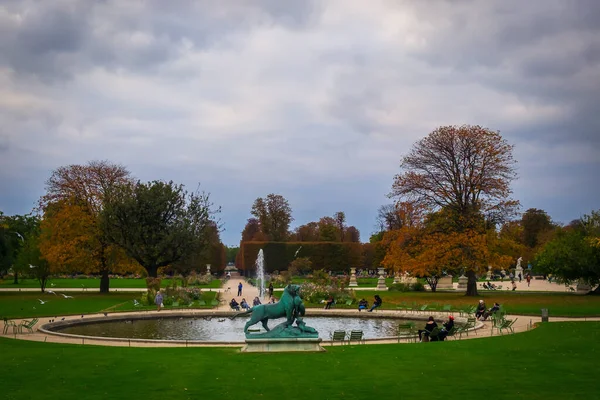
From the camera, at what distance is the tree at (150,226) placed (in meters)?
43.4

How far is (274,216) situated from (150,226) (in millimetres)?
63499

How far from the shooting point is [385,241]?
43562mm

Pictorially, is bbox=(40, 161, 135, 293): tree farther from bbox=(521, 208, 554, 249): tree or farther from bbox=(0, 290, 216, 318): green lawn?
bbox=(521, 208, 554, 249): tree

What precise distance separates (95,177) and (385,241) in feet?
78.3

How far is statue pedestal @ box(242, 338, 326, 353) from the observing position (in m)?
17.8

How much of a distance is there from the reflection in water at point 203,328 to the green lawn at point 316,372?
5216 millimetres

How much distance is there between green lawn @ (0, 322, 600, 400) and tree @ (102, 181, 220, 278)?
24396 mm

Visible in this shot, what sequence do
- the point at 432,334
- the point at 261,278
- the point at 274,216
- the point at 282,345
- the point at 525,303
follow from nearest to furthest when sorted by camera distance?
1. the point at 282,345
2. the point at 432,334
3. the point at 525,303
4. the point at 261,278
5. the point at 274,216

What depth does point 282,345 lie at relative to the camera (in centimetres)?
1784

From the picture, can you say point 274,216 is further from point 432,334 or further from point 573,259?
point 432,334

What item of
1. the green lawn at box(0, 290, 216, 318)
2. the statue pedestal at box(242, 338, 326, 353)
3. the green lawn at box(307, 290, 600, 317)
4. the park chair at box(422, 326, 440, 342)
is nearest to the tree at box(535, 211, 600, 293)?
the green lawn at box(307, 290, 600, 317)

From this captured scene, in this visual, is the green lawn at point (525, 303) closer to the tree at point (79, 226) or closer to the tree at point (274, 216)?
the tree at point (79, 226)

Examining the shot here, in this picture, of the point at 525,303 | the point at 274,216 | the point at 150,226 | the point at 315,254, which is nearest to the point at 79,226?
the point at 150,226

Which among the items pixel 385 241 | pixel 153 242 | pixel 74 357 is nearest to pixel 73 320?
pixel 74 357
